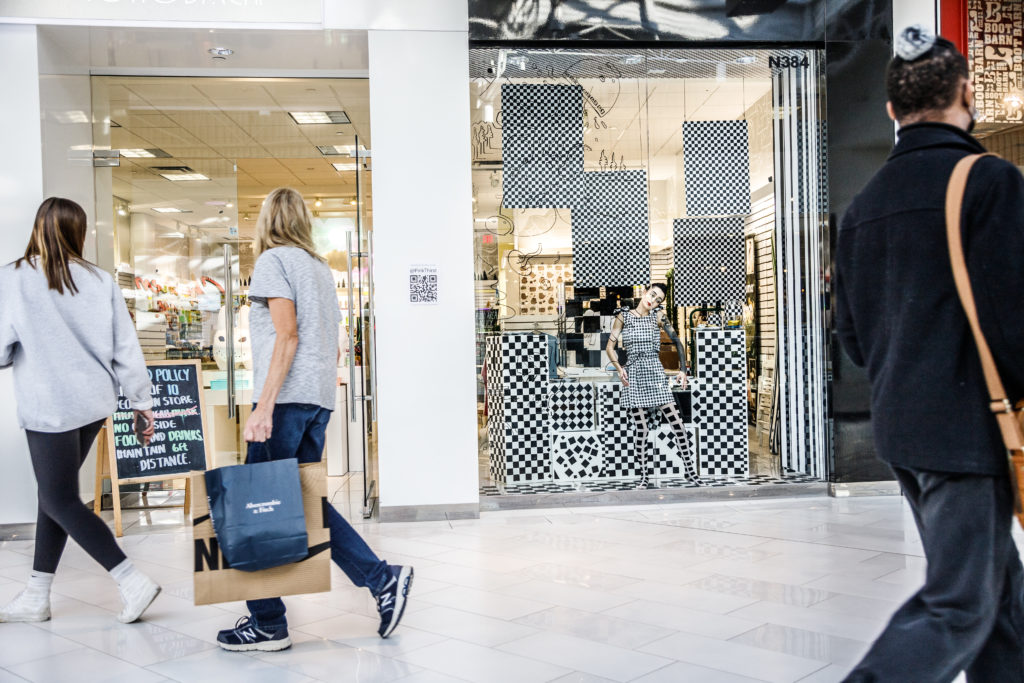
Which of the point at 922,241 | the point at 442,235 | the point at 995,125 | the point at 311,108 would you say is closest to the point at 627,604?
the point at 922,241

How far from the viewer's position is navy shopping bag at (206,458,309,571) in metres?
2.66

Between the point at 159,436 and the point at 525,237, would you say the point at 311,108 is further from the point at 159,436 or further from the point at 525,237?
the point at 159,436

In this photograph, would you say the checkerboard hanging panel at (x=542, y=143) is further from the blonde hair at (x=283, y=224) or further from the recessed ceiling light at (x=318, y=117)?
the blonde hair at (x=283, y=224)

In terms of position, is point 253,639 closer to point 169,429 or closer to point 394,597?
point 394,597

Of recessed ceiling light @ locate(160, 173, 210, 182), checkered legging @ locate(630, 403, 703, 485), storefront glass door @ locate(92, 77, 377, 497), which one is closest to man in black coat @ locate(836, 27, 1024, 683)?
storefront glass door @ locate(92, 77, 377, 497)

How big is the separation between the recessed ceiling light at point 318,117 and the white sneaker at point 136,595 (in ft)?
14.4

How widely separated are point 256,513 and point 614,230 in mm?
3599

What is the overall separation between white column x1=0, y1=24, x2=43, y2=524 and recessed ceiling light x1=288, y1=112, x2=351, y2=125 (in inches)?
87.6

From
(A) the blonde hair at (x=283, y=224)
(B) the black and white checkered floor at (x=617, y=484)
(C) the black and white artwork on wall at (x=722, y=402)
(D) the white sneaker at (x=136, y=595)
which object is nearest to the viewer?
(A) the blonde hair at (x=283, y=224)

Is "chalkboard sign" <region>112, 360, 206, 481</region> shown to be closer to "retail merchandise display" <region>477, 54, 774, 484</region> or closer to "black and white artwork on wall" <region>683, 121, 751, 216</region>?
"retail merchandise display" <region>477, 54, 774, 484</region>

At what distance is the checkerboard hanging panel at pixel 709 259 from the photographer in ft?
19.0

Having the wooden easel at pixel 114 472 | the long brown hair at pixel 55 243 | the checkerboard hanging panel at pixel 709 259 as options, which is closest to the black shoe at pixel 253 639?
the long brown hair at pixel 55 243

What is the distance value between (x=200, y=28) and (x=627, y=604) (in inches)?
151

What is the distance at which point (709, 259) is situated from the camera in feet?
19.1
